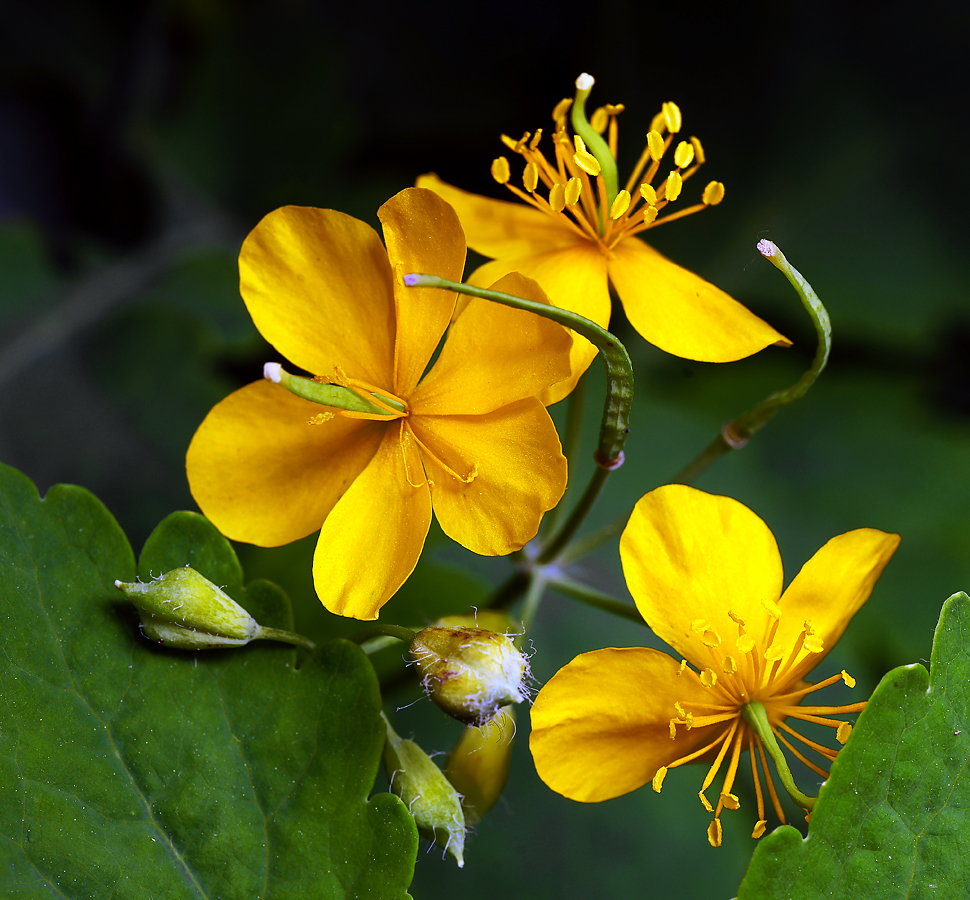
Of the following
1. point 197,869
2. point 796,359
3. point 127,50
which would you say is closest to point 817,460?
point 796,359

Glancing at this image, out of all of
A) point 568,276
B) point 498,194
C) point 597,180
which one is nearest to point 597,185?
point 597,180

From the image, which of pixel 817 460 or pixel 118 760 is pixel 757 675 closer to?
pixel 118 760

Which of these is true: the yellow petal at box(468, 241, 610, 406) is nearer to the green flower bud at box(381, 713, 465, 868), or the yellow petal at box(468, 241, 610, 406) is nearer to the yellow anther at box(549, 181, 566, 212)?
the yellow anther at box(549, 181, 566, 212)

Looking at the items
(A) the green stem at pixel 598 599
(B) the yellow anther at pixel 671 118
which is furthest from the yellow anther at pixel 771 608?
(B) the yellow anther at pixel 671 118

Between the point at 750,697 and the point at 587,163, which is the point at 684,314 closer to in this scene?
the point at 587,163

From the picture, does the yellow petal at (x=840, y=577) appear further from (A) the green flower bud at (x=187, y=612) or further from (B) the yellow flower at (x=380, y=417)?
(A) the green flower bud at (x=187, y=612)

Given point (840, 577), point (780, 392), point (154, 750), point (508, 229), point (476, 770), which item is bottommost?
point (476, 770)
